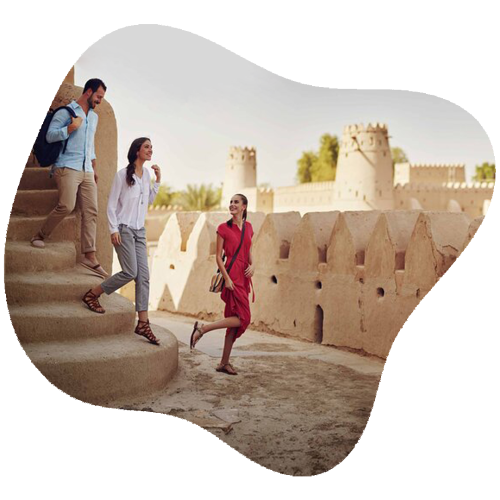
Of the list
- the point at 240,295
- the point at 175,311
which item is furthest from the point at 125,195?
the point at 175,311

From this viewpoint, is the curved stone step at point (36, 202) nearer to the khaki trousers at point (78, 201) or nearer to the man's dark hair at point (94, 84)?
the khaki trousers at point (78, 201)

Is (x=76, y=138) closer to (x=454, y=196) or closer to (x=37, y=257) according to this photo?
(x=37, y=257)

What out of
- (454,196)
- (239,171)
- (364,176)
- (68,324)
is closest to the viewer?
(68,324)

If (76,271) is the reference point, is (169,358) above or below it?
below

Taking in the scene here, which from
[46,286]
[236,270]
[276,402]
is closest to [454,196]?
[236,270]

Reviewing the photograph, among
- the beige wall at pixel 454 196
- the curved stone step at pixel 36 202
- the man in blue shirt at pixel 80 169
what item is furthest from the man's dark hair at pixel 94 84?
the beige wall at pixel 454 196

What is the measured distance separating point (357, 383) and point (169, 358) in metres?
→ 1.44

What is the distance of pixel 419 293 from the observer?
17.4 feet

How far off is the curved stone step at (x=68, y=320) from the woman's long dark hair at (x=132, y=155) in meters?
0.89

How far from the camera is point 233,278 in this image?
4.93 meters

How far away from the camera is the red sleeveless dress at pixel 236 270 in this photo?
16.0 feet

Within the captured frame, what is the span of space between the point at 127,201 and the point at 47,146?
690 mm

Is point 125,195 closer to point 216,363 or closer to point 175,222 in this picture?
point 216,363

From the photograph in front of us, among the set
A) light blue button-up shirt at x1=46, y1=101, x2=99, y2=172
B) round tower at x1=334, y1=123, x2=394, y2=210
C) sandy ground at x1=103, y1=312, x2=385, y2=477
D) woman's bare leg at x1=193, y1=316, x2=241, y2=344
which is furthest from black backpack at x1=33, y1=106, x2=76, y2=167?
round tower at x1=334, y1=123, x2=394, y2=210
